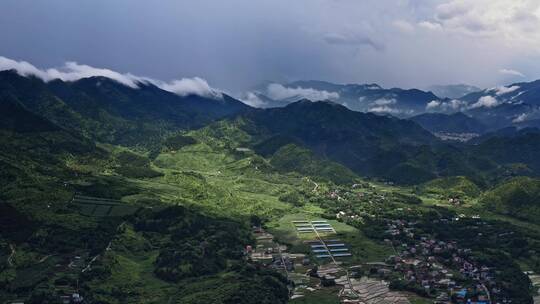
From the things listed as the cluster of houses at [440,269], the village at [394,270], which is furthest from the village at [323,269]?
the cluster of houses at [440,269]

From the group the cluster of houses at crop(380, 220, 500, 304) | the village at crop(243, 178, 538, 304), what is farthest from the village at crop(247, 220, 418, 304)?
the cluster of houses at crop(380, 220, 500, 304)

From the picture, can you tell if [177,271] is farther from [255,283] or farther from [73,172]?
[73,172]

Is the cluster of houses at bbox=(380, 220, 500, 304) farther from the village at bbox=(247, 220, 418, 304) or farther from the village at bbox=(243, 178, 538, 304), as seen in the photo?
the village at bbox=(247, 220, 418, 304)

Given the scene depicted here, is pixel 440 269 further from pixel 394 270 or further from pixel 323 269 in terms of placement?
pixel 323 269

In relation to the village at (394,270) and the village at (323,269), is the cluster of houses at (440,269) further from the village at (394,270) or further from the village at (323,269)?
the village at (323,269)

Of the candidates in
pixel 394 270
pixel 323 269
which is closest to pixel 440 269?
pixel 394 270

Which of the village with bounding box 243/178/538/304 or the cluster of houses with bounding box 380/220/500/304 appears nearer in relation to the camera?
the village with bounding box 243/178/538/304

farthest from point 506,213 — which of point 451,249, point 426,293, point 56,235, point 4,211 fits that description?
point 4,211

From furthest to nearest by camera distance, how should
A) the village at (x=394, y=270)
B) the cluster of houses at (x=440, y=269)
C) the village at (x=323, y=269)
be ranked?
1. the cluster of houses at (x=440, y=269)
2. the village at (x=394, y=270)
3. the village at (x=323, y=269)

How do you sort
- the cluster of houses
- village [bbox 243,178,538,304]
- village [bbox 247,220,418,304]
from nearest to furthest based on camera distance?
1. village [bbox 247,220,418,304]
2. village [bbox 243,178,538,304]
3. the cluster of houses
